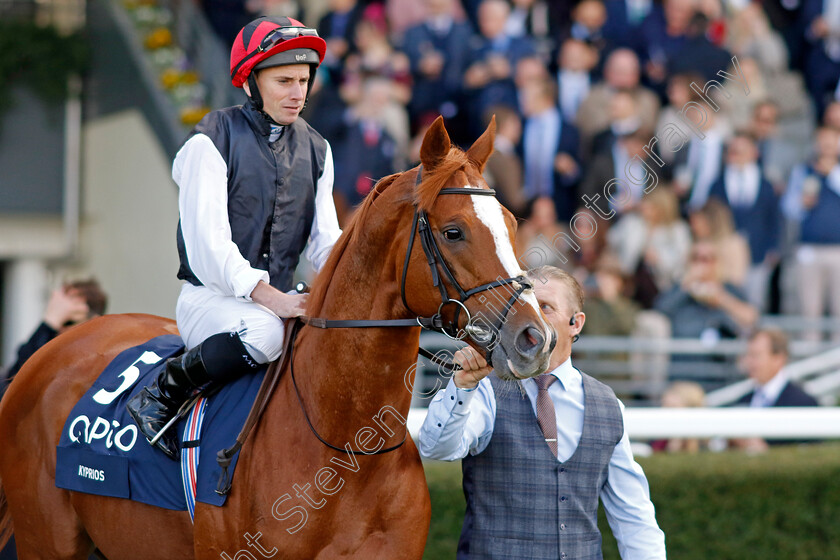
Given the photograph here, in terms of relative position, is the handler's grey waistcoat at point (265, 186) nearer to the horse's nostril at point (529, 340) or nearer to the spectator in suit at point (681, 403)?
the horse's nostril at point (529, 340)

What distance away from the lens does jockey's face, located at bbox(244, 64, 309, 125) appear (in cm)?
303

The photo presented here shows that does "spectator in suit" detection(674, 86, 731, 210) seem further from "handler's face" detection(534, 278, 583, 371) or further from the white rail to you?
"handler's face" detection(534, 278, 583, 371)

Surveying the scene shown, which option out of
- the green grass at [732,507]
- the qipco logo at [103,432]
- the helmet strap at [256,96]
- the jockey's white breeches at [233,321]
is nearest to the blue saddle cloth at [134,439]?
the qipco logo at [103,432]

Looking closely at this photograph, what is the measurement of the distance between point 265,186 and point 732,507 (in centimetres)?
286

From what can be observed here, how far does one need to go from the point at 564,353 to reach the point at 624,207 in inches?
195

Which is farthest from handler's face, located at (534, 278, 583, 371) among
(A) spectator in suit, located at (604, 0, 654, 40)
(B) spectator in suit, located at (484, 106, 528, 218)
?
(A) spectator in suit, located at (604, 0, 654, 40)

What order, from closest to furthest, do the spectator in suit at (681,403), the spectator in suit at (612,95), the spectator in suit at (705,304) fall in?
the spectator in suit at (681,403) → the spectator in suit at (705,304) → the spectator in suit at (612,95)

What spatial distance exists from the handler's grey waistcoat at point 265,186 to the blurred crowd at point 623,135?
11.7ft

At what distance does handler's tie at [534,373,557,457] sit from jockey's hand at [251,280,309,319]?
0.75 metres

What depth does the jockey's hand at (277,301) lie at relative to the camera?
114 inches

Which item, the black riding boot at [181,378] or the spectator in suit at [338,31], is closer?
the black riding boot at [181,378]

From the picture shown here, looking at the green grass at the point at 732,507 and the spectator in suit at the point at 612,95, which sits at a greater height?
the spectator in suit at the point at 612,95

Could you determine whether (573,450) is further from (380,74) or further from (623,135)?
(380,74)

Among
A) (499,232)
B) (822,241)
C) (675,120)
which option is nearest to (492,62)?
(675,120)
